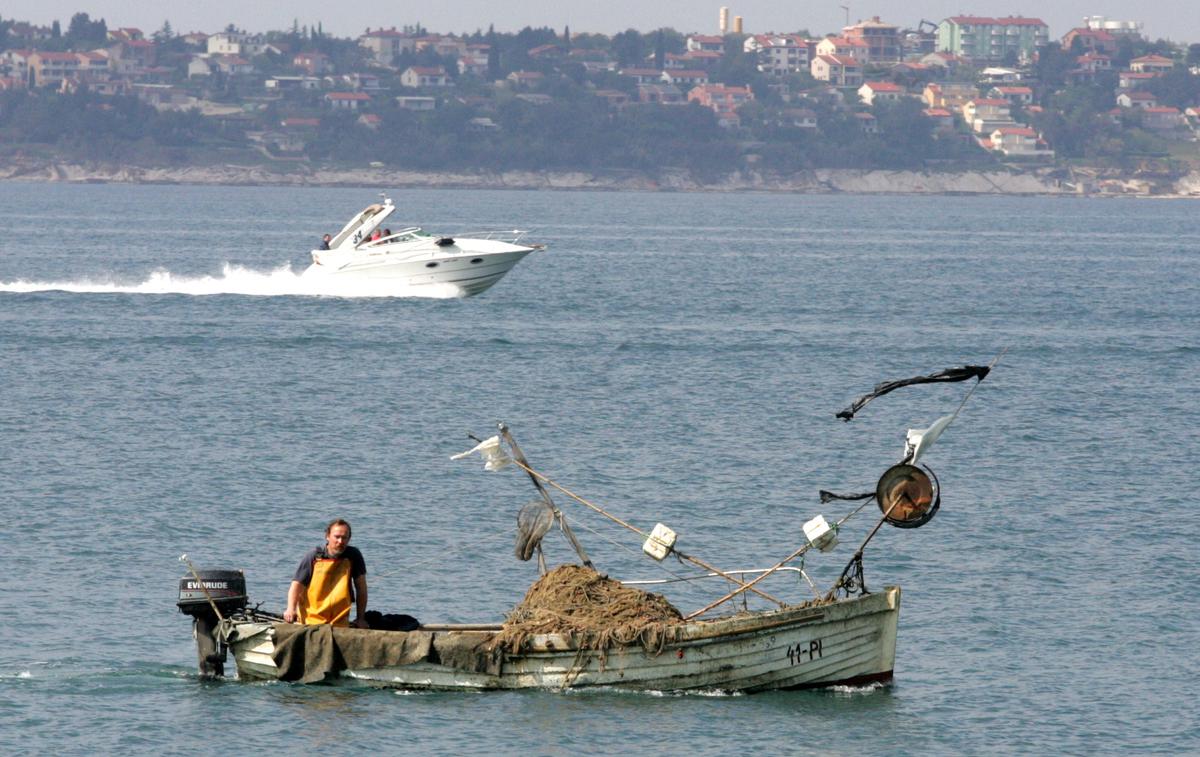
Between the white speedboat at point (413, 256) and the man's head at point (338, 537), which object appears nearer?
the man's head at point (338, 537)

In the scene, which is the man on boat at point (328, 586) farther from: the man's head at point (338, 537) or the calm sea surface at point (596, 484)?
the calm sea surface at point (596, 484)

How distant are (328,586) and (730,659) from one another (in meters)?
4.65

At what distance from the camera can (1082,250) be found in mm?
132875

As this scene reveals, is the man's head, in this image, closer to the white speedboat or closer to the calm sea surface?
the calm sea surface

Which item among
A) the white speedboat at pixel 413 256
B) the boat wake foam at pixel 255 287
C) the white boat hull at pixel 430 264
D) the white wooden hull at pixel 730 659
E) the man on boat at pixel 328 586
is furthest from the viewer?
the boat wake foam at pixel 255 287

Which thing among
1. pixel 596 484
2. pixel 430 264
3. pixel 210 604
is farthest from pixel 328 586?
pixel 430 264

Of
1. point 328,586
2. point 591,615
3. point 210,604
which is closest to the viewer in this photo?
point 328,586

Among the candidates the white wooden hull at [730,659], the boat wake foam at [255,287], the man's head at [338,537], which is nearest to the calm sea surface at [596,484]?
the white wooden hull at [730,659]

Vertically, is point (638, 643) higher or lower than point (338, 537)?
lower

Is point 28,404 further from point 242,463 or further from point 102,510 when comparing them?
point 102,510

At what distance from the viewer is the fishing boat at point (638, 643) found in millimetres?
21281

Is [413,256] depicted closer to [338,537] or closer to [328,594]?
[328,594]

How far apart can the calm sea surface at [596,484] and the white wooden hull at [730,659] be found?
241 mm

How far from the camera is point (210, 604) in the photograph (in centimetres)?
2200
